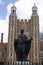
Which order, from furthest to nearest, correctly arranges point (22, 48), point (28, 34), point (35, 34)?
point (28, 34), point (35, 34), point (22, 48)

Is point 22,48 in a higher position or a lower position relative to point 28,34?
higher

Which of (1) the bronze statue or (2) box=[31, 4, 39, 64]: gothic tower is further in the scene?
(2) box=[31, 4, 39, 64]: gothic tower

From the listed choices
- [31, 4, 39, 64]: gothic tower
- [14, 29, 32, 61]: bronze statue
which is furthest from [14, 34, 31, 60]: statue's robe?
[31, 4, 39, 64]: gothic tower

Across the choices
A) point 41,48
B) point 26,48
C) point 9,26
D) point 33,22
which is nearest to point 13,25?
point 9,26

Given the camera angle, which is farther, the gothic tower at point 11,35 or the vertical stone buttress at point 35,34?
the gothic tower at point 11,35

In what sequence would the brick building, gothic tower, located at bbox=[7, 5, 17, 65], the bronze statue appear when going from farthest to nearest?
gothic tower, located at bbox=[7, 5, 17, 65]
the brick building
the bronze statue

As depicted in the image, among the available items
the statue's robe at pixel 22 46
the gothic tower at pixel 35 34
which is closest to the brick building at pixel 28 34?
the gothic tower at pixel 35 34

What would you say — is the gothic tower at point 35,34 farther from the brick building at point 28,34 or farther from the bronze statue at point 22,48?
the bronze statue at point 22,48

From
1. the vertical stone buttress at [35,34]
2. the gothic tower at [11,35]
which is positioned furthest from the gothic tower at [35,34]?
Answer: the gothic tower at [11,35]

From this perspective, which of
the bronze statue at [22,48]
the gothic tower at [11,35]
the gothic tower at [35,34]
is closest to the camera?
the bronze statue at [22,48]

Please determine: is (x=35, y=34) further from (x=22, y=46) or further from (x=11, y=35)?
(x=22, y=46)

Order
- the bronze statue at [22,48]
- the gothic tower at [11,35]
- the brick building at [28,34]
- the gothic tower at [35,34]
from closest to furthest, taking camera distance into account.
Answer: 1. the bronze statue at [22,48]
2. the gothic tower at [35,34]
3. the brick building at [28,34]
4. the gothic tower at [11,35]

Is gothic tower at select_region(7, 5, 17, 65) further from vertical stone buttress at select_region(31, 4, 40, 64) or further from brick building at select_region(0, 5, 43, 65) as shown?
vertical stone buttress at select_region(31, 4, 40, 64)

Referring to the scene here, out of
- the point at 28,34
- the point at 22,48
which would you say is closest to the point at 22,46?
the point at 22,48
